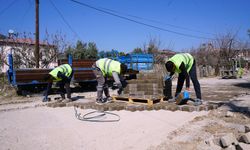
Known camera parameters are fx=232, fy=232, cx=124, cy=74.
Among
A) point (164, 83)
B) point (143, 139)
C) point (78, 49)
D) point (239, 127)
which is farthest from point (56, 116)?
point (78, 49)

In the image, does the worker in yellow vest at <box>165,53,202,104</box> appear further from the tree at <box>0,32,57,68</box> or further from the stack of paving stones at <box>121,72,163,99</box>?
the tree at <box>0,32,57,68</box>

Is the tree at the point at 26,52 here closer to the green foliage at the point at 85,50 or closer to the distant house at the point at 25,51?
the distant house at the point at 25,51

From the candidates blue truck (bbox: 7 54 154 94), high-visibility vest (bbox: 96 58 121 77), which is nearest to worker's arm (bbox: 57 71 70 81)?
high-visibility vest (bbox: 96 58 121 77)

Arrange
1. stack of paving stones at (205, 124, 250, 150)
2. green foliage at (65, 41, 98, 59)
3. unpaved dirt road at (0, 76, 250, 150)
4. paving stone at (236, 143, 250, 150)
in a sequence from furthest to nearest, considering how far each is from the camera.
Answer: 1. green foliage at (65, 41, 98, 59)
2. unpaved dirt road at (0, 76, 250, 150)
3. stack of paving stones at (205, 124, 250, 150)
4. paving stone at (236, 143, 250, 150)

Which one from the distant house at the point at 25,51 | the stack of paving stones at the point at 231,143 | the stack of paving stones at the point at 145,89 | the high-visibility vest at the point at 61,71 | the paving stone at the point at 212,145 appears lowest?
the paving stone at the point at 212,145

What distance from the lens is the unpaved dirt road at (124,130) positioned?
11.6 ft

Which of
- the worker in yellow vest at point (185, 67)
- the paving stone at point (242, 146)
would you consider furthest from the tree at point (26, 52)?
the paving stone at point (242, 146)

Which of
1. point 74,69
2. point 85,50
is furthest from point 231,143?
point 85,50

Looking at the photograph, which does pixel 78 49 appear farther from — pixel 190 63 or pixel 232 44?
pixel 190 63

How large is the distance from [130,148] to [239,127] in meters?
2.01

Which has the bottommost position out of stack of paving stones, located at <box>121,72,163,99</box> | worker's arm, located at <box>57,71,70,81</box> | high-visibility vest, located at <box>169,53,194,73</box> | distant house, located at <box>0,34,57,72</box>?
stack of paving stones, located at <box>121,72,163,99</box>

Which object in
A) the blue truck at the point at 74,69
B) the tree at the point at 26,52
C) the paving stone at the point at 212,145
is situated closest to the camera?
the paving stone at the point at 212,145

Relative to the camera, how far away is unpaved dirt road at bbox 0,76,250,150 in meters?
3.53

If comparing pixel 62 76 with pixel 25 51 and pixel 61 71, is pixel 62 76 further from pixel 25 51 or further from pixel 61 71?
pixel 25 51
